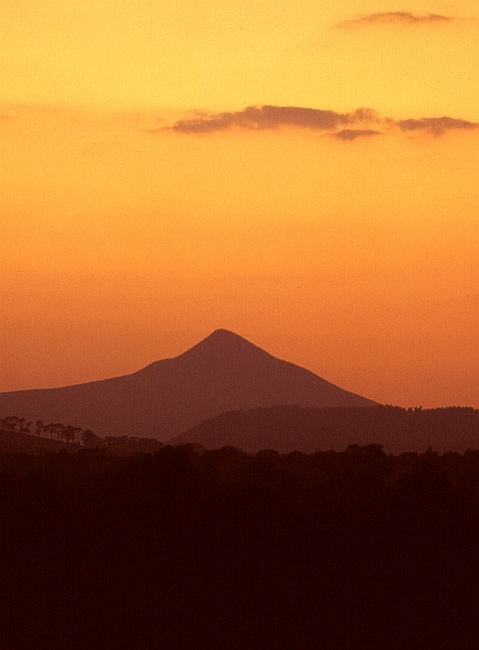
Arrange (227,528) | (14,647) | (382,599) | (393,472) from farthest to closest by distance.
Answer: (393,472)
(227,528)
(382,599)
(14,647)

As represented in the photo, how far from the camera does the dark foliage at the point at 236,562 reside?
61.6 m

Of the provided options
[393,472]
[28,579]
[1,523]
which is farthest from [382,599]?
[393,472]

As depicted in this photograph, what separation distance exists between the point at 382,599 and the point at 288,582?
171 inches

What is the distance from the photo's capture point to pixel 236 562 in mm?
68750

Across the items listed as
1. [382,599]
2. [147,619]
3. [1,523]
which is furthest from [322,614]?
[1,523]

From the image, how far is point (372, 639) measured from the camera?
198 feet

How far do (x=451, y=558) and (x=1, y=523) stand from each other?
22797 mm

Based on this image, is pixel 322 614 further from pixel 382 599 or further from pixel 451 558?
pixel 451 558

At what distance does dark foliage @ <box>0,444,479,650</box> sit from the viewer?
202ft

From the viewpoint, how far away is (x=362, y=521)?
73688mm

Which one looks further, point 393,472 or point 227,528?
point 393,472

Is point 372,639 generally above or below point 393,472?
below

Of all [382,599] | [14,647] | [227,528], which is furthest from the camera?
[227,528]

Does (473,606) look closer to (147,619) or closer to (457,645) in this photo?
(457,645)
